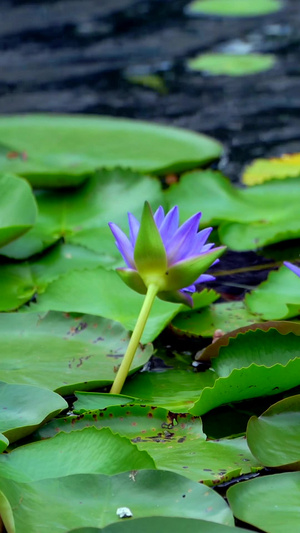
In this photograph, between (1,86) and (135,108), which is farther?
(1,86)

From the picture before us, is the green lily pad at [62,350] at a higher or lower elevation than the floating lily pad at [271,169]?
higher

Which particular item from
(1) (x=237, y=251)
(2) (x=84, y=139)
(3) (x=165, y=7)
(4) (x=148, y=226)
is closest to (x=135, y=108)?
(2) (x=84, y=139)

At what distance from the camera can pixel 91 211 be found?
1.71m

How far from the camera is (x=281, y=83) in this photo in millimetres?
2943

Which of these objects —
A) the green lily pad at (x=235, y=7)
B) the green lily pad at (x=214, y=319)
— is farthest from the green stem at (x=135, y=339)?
the green lily pad at (x=235, y=7)

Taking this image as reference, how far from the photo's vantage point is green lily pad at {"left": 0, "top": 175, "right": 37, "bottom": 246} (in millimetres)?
1408

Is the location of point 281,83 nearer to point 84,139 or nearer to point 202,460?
point 84,139

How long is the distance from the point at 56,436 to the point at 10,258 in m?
0.67

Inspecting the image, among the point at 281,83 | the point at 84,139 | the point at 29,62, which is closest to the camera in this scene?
the point at 84,139

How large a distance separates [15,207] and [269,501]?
0.82 metres

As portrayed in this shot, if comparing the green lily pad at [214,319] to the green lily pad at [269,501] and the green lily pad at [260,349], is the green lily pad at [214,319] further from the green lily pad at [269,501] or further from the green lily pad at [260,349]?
the green lily pad at [269,501]

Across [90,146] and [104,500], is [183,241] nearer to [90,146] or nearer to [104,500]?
[104,500]

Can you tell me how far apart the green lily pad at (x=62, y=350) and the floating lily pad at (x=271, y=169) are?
0.93m

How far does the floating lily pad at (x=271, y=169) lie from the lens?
6.75 ft
